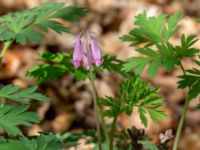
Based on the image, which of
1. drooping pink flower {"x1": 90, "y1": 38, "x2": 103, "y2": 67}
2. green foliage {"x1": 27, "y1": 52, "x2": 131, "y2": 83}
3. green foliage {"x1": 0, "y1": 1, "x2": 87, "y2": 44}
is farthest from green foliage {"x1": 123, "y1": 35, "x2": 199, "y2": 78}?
green foliage {"x1": 0, "y1": 1, "x2": 87, "y2": 44}

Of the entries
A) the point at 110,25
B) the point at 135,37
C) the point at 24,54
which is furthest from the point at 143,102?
the point at 110,25


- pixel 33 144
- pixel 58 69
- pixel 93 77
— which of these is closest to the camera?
pixel 33 144

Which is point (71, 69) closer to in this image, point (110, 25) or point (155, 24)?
point (155, 24)

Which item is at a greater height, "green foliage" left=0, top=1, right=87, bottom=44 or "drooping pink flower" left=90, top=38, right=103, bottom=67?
"green foliage" left=0, top=1, right=87, bottom=44

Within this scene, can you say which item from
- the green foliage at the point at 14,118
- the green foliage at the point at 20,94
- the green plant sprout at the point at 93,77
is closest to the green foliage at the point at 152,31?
the green plant sprout at the point at 93,77

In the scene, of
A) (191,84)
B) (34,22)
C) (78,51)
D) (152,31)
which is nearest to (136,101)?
(191,84)

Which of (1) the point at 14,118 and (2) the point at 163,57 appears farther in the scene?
(2) the point at 163,57

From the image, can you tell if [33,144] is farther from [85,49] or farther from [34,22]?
[34,22]

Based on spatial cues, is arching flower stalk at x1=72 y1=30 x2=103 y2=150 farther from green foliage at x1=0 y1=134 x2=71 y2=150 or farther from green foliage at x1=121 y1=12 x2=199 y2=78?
green foliage at x1=0 y1=134 x2=71 y2=150
